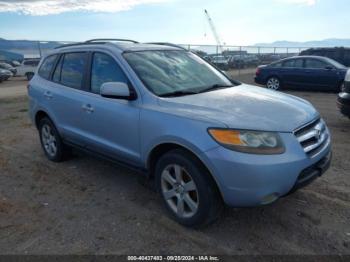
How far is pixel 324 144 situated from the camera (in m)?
3.54

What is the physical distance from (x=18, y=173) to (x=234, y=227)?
133 inches

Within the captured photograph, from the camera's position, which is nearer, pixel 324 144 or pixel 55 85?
pixel 324 144

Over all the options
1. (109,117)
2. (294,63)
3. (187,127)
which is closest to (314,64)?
(294,63)

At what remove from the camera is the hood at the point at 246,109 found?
3109 mm

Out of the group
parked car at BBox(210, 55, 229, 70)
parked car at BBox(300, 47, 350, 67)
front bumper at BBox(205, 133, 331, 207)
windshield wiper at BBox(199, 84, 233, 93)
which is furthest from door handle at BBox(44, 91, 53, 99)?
parked car at BBox(210, 55, 229, 70)

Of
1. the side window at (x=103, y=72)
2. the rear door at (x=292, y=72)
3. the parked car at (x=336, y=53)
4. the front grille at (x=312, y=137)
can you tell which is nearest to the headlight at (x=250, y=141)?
the front grille at (x=312, y=137)

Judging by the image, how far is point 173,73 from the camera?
410 centimetres

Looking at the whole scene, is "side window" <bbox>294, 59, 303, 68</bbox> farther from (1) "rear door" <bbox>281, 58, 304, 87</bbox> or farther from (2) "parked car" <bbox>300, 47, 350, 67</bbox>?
(2) "parked car" <bbox>300, 47, 350, 67</bbox>

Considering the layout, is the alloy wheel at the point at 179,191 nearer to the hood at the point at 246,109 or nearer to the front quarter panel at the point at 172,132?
the front quarter panel at the point at 172,132

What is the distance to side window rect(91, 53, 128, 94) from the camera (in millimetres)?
4050

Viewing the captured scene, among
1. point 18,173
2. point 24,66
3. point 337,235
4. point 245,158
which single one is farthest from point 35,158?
point 24,66

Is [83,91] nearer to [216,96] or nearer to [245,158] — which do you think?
[216,96]

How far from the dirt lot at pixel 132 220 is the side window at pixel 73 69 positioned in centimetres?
129

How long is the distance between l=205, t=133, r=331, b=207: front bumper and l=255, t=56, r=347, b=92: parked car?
11.3 meters
